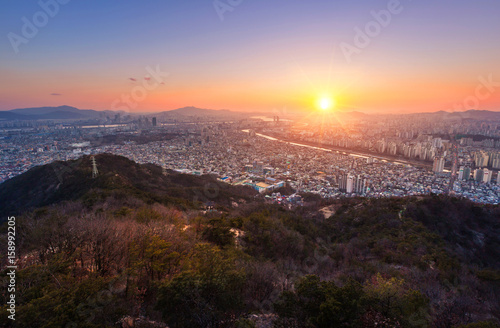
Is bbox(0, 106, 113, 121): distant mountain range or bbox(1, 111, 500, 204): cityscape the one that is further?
bbox(0, 106, 113, 121): distant mountain range

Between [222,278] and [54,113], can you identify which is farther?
[54,113]

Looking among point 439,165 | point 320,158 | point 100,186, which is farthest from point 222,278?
point 439,165

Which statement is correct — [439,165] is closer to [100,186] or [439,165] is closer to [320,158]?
[320,158]

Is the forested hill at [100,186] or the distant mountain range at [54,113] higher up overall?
the distant mountain range at [54,113]

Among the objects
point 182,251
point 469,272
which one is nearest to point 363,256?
point 469,272

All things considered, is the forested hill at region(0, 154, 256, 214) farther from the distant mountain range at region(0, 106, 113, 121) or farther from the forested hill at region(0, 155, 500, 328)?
the distant mountain range at region(0, 106, 113, 121)

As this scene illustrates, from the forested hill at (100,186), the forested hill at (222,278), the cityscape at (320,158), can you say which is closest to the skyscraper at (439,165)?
the cityscape at (320,158)

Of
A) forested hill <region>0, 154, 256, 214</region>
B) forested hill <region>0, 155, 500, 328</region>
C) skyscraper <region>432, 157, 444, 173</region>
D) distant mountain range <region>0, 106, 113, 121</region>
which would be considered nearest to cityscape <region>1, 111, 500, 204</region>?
skyscraper <region>432, 157, 444, 173</region>

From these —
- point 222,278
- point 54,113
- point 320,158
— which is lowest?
point 320,158

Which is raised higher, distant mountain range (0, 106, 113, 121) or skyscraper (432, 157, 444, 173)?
distant mountain range (0, 106, 113, 121)

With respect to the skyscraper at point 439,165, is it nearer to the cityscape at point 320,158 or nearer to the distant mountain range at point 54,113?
the cityscape at point 320,158
